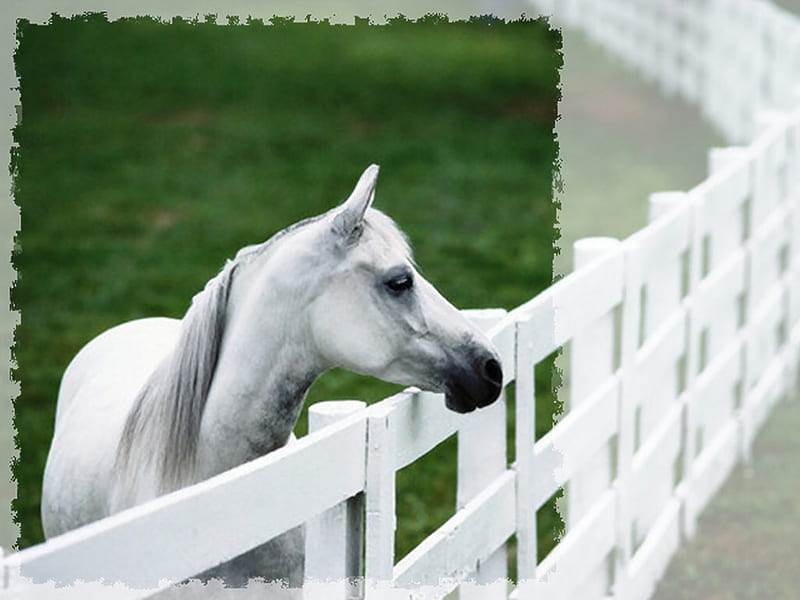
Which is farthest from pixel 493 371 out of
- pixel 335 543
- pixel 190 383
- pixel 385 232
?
pixel 190 383

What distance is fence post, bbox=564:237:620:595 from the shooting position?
5.59 metres

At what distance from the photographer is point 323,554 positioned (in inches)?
144

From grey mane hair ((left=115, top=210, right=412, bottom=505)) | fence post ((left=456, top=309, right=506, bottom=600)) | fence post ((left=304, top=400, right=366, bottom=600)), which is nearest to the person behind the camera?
fence post ((left=304, top=400, right=366, bottom=600))

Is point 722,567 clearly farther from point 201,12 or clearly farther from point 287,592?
point 201,12

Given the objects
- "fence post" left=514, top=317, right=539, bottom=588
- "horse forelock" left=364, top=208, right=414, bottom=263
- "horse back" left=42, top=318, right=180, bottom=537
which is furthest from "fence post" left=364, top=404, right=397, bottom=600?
"fence post" left=514, top=317, right=539, bottom=588

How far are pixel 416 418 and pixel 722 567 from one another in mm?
3088

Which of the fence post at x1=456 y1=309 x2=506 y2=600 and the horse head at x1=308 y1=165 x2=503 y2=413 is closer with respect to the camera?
the horse head at x1=308 y1=165 x2=503 y2=413

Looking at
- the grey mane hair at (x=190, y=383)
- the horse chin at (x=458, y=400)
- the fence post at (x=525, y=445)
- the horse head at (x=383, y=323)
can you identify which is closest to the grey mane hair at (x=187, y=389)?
the grey mane hair at (x=190, y=383)

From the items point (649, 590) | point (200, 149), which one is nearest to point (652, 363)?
point (649, 590)

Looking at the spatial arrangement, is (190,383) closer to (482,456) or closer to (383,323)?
(383,323)

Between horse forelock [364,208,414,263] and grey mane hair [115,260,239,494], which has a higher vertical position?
horse forelock [364,208,414,263]

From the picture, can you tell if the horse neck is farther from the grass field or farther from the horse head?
the grass field

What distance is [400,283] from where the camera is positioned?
148 inches

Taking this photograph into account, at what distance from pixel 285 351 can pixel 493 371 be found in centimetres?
50
